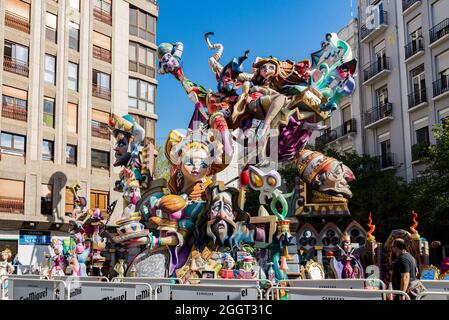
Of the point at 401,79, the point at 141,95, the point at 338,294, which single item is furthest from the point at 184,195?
the point at 141,95

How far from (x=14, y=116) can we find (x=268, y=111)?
60.5 ft

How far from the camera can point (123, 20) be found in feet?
124

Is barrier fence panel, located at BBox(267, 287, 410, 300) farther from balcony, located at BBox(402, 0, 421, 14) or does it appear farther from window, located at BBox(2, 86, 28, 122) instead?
window, located at BBox(2, 86, 28, 122)

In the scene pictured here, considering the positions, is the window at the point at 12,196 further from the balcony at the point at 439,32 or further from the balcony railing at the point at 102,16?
the balcony at the point at 439,32

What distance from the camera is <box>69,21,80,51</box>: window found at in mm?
34438

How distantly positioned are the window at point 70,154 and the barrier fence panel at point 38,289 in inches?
932

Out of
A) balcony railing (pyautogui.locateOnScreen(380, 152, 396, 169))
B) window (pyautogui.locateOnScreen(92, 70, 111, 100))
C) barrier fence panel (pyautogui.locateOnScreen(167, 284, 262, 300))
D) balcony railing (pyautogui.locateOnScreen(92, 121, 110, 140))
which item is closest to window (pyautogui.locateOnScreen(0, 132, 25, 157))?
balcony railing (pyautogui.locateOnScreen(92, 121, 110, 140))

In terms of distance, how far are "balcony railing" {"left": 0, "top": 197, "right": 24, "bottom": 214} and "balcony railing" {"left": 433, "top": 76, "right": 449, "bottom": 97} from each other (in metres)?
22.0

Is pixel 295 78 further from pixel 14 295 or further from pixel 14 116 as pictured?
pixel 14 116

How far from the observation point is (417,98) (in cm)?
2936

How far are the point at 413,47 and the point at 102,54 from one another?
18643 millimetres

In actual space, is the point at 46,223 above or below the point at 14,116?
below

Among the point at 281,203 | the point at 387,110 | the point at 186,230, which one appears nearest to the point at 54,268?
the point at 186,230

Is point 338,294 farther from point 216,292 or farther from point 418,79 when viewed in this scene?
point 418,79
